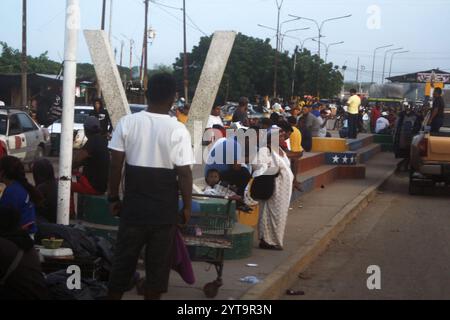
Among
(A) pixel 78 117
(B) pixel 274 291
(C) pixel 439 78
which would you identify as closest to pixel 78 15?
(B) pixel 274 291

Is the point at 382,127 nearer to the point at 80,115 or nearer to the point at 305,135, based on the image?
the point at 80,115

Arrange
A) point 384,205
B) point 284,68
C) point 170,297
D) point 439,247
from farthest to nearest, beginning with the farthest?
point 284,68 < point 384,205 < point 439,247 < point 170,297

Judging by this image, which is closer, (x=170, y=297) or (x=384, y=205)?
(x=170, y=297)

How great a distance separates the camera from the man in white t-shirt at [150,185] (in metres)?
6.08

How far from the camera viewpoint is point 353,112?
27953 mm

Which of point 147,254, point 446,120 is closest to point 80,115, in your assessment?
point 446,120

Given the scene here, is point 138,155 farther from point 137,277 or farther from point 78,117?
point 78,117

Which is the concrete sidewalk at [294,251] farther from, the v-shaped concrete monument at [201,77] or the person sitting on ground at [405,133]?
the person sitting on ground at [405,133]

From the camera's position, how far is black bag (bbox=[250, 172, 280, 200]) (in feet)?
33.5

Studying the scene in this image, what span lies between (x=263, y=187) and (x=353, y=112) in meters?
18.3

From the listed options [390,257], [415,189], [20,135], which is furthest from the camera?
[20,135]

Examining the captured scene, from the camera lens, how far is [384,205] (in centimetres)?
1747

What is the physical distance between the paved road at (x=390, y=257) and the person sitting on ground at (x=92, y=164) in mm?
2925
